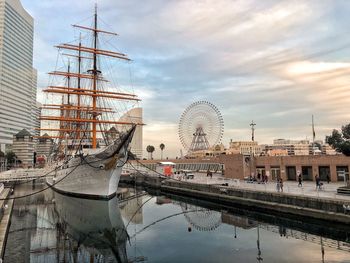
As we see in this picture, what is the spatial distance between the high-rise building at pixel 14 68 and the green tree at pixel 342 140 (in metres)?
146

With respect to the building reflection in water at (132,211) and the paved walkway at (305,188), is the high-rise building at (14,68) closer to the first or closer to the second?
the building reflection in water at (132,211)

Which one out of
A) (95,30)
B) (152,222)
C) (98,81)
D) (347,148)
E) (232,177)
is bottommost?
(152,222)

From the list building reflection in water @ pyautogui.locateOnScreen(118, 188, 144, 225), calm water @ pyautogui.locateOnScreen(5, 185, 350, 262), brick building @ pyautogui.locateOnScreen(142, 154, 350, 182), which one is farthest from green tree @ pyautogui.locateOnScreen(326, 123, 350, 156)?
building reflection in water @ pyautogui.locateOnScreen(118, 188, 144, 225)

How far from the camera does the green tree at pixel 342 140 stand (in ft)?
86.1

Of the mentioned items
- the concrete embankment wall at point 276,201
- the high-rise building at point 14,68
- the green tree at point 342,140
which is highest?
the high-rise building at point 14,68

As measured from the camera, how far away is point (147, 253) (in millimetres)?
16953

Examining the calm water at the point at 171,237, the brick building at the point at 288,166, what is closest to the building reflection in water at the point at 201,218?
the calm water at the point at 171,237

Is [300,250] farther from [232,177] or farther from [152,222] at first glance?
[232,177]

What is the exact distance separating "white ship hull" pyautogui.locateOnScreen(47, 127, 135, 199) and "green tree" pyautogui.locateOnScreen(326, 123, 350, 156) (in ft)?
66.3

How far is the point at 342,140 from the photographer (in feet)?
87.9

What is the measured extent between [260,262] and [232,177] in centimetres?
2684

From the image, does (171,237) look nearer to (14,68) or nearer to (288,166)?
(288,166)

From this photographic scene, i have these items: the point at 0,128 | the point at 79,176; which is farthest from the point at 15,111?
the point at 79,176

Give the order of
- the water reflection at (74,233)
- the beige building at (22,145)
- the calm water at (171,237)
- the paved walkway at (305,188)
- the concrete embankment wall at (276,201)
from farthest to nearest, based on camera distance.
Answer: the beige building at (22,145), the paved walkway at (305,188), the concrete embankment wall at (276,201), the water reflection at (74,233), the calm water at (171,237)
